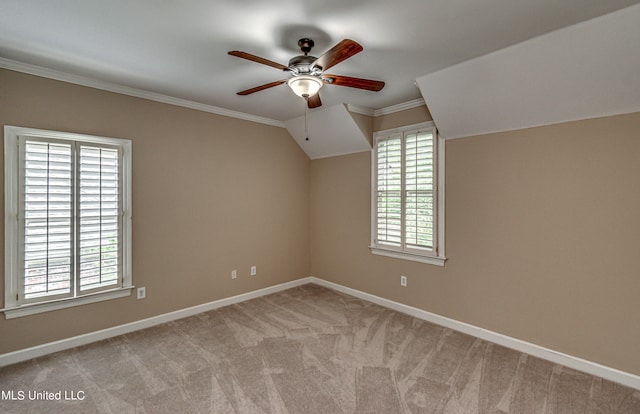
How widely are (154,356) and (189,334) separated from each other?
466 millimetres

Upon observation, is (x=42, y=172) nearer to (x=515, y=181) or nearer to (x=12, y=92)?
(x=12, y=92)

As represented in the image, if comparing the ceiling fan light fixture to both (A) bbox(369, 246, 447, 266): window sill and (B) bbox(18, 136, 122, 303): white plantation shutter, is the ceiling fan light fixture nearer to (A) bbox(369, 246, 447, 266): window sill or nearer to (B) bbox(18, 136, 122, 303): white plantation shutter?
(B) bbox(18, 136, 122, 303): white plantation shutter

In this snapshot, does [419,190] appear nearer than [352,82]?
No

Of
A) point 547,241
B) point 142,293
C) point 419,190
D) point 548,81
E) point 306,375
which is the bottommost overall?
point 306,375

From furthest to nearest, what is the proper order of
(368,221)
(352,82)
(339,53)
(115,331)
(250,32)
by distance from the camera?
(368,221), (115,331), (352,82), (250,32), (339,53)

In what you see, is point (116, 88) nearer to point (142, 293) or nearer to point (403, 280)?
point (142, 293)

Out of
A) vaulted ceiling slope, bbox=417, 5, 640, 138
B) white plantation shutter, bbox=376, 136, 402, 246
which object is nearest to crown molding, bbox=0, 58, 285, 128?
white plantation shutter, bbox=376, 136, 402, 246

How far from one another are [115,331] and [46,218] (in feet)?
4.33

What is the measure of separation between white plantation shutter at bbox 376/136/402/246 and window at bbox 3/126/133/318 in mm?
2980

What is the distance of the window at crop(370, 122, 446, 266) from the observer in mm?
3475

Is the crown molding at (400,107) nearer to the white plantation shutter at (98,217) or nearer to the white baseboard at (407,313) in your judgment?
the white baseboard at (407,313)

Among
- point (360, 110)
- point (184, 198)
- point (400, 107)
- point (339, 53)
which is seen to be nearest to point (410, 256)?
point (400, 107)

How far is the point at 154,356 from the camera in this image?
9.10ft

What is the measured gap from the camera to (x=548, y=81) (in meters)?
2.42
